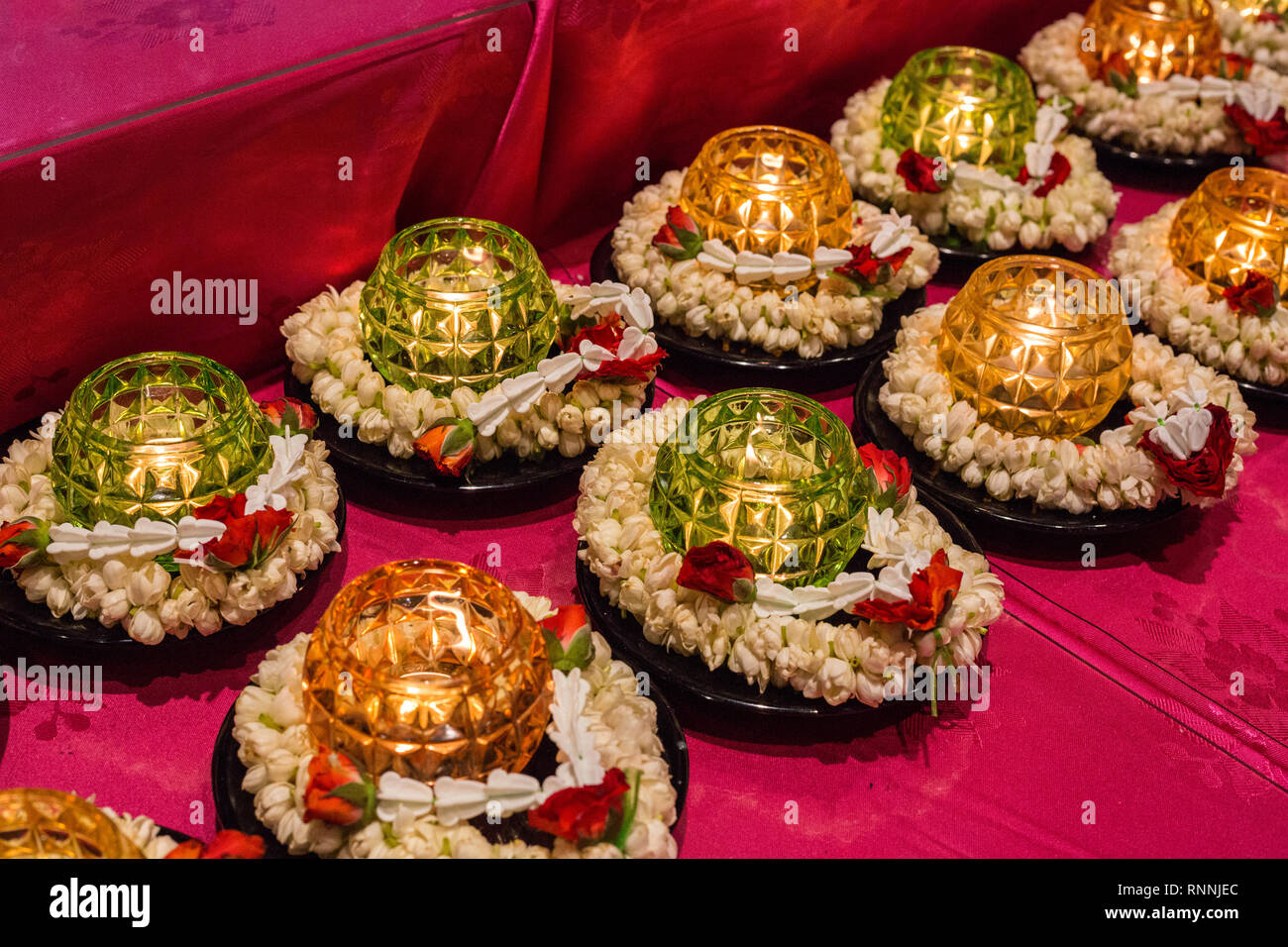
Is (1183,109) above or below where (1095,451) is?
above

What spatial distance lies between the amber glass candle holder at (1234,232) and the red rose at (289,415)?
121cm

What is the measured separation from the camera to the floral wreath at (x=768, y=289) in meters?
1.67

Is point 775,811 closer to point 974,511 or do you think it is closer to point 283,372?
point 974,511

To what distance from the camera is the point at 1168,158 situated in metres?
2.14

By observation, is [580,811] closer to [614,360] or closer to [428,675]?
[428,675]

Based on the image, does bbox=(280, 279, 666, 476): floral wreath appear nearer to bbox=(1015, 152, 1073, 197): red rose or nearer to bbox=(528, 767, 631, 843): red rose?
bbox=(528, 767, 631, 843): red rose

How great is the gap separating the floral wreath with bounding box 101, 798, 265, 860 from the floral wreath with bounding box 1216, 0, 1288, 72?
216 centimetres

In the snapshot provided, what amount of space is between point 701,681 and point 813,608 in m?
0.13

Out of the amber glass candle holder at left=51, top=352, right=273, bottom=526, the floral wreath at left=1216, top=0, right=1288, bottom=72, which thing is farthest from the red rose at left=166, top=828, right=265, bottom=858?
the floral wreath at left=1216, top=0, right=1288, bottom=72

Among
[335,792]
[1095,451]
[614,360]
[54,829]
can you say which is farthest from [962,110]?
[54,829]

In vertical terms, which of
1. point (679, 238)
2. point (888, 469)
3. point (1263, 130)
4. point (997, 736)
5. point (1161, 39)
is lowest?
point (997, 736)

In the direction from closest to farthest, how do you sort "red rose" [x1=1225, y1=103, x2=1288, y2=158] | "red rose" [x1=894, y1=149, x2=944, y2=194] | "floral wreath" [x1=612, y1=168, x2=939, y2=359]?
"floral wreath" [x1=612, y1=168, x2=939, y2=359]
"red rose" [x1=894, y1=149, x2=944, y2=194]
"red rose" [x1=1225, y1=103, x2=1288, y2=158]

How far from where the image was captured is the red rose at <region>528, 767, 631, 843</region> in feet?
3.56
